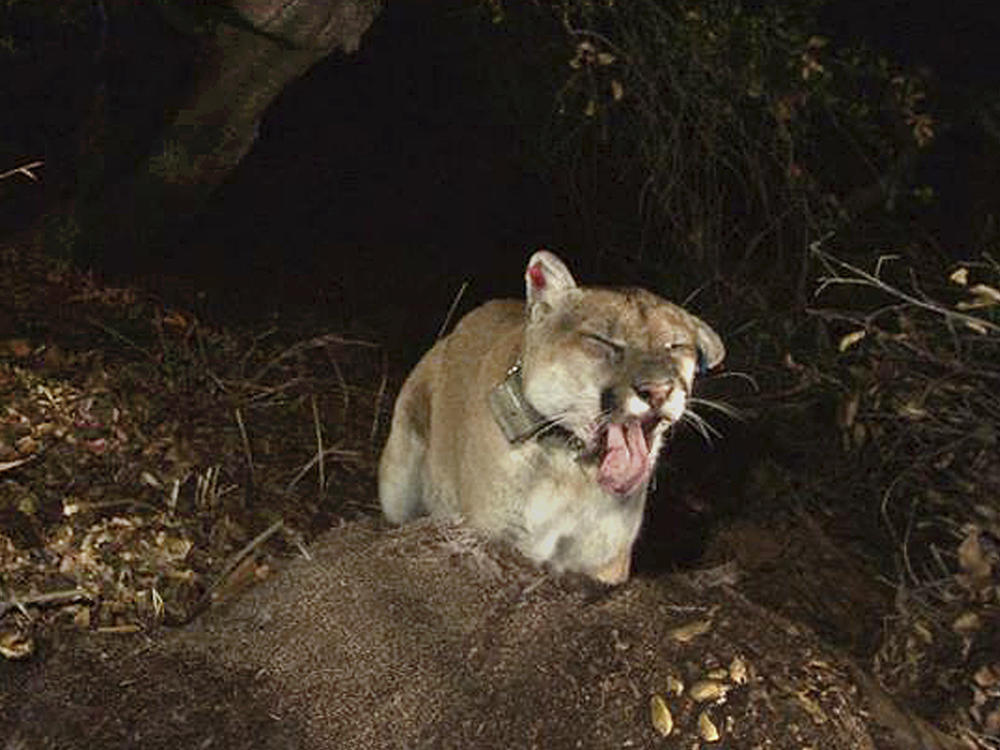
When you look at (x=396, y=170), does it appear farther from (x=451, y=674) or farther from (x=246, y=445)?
(x=451, y=674)

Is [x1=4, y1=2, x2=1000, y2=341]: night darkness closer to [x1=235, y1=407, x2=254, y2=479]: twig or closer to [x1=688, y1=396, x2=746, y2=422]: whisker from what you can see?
[x1=235, y1=407, x2=254, y2=479]: twig

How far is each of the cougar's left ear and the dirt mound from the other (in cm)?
89

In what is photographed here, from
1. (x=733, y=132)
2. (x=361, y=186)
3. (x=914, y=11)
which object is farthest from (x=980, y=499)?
(x=361, y=186)

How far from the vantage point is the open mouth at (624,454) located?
492cm

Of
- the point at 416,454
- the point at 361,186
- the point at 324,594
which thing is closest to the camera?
the point at 324,594

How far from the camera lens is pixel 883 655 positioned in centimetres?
526

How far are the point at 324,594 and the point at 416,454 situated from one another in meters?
1.32

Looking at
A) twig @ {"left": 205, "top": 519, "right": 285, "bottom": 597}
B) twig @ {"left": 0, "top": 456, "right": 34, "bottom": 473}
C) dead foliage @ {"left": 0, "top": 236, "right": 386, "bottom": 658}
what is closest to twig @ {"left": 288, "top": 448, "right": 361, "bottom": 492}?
dead foliage @ {"left": 0, "top": 236, "right": 386, "bottom": 658}

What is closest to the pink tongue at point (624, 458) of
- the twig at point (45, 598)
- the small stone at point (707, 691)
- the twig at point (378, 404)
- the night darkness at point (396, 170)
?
the small stone at point (707, 691)

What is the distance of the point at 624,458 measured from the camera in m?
4.95

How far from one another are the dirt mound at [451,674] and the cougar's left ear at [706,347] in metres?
0.89

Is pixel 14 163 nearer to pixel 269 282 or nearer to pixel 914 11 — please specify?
pixel 269 282

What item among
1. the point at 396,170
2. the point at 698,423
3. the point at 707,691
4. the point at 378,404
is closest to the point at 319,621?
the point at 707,691

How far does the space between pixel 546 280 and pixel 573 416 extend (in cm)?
58
